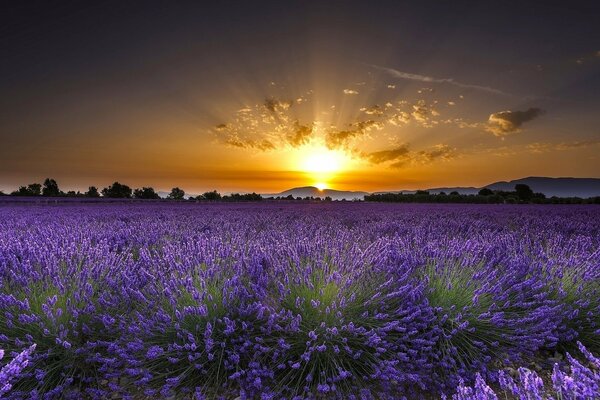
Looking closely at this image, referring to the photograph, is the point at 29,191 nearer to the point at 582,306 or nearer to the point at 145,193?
the point at 145,193

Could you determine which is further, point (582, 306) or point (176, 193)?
point (176, 193)

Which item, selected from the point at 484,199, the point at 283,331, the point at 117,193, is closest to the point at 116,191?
the point at 117,193

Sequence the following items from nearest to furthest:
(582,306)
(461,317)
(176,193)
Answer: (461,317) → (582,306) → (176,193)

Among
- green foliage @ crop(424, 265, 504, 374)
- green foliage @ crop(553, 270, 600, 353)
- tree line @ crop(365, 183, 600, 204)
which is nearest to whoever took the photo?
green foliage @ crop(424, 265, 504, 374)

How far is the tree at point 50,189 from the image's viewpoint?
41.2m

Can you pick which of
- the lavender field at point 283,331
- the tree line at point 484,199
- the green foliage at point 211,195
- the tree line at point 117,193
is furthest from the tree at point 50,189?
the lavender field at point 283,331

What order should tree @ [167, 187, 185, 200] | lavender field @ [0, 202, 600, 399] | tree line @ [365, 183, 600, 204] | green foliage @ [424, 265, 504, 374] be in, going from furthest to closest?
tree @ [167, 187, 185, 200]
tree line @ [365, 183, 600, 204]
green foliage @ [424, 265, 504, 374]
lavender field @ [0, 202, 600, 399]

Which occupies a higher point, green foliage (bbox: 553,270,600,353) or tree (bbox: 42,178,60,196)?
tree (bbox: 42,178,60,196)

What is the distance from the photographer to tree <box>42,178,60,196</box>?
41213 millimetres

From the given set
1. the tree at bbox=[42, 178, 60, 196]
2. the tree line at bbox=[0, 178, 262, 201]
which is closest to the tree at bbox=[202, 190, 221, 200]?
the tree line at bbox=[0, 178, 262, 201]

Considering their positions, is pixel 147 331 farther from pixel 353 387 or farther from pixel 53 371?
pixel 353 387

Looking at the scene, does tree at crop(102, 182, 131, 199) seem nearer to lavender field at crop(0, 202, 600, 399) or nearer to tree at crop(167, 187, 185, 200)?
tree at crop(167, 187, 185, 200)

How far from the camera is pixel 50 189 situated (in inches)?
1700

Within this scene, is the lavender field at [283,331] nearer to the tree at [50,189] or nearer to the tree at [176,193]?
the tree at [176,193]
